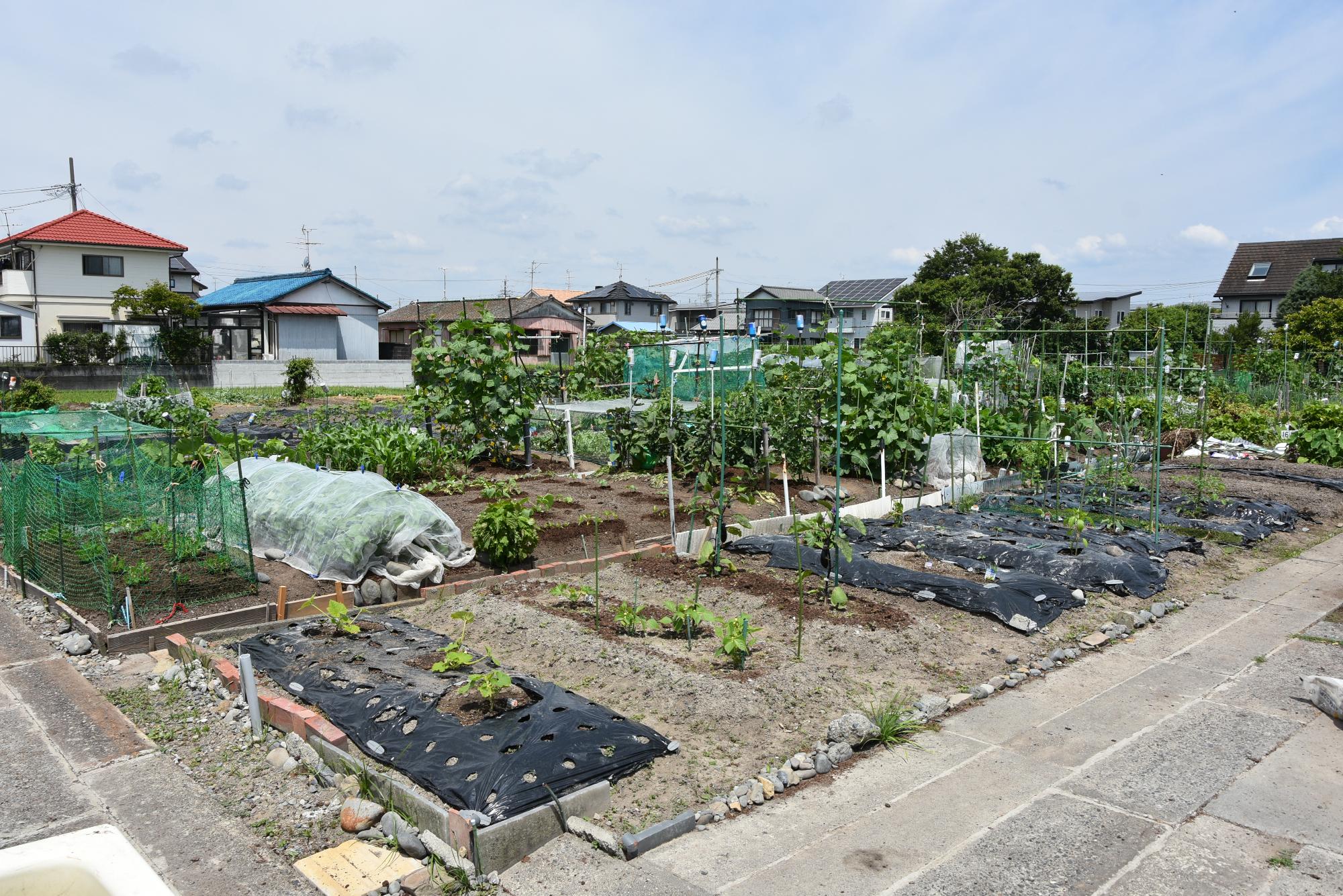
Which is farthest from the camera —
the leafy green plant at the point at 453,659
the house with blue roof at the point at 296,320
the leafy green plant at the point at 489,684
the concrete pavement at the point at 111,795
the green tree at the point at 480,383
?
the house with blue roof at the point at 296,320

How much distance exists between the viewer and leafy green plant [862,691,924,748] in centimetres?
465

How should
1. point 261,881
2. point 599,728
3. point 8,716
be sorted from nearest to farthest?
point 261,881 → point 599,728 → point 8,716

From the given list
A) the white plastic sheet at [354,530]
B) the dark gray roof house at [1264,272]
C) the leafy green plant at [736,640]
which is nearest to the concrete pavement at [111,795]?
the white plastic sheet at [354,530]

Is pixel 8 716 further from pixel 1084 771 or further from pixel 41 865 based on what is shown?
pixel 1084 771

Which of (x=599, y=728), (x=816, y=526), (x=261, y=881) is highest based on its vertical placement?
(x=816, y=526)

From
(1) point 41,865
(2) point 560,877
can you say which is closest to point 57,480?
(2) point 560,877

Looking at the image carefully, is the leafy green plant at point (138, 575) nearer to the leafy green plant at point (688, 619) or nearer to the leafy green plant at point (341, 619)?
the leafy green plant at point (341, 619)

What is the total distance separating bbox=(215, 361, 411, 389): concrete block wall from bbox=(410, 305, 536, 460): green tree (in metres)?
15.6

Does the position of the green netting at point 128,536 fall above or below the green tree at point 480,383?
below

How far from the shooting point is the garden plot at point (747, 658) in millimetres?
4465

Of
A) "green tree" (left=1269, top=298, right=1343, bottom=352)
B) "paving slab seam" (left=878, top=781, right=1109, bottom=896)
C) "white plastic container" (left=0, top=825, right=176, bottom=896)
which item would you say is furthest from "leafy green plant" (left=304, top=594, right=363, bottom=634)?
"green tree" (left=1269, top=298, right=1343, bottom=352)

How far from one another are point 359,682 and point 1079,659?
448cm

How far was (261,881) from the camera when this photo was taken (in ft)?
11.5

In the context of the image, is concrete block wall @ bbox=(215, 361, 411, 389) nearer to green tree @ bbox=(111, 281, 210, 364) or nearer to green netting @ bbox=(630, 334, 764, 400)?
green tree @ bbox=(111, 281, 210, 364)
